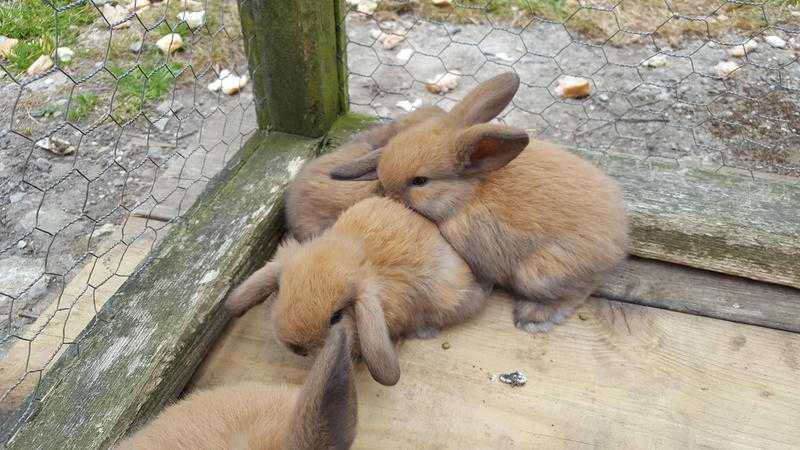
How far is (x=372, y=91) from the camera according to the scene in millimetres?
3074

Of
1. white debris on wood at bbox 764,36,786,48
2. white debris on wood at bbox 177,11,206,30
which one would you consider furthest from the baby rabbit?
white debris on wood at bbox 177,11,206,30

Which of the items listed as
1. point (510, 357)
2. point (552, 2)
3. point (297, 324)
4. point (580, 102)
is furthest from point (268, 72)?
point (552, 2)

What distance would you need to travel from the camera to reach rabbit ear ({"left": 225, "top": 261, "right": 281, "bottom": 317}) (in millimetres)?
1631

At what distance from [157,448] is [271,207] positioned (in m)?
0.83

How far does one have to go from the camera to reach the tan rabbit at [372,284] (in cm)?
150

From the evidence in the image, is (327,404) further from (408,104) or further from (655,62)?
(655,62)

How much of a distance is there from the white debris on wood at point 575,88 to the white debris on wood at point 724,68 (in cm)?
50

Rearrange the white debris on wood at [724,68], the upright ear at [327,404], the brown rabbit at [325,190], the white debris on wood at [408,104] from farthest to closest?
the white debris on wood at [408,104], the white debris on wood at [724,68], the brown rabbit at [325,190], the upright ear at [327,404]

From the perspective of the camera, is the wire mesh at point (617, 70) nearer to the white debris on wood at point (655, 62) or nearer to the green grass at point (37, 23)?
the white debris on wood at point (655, 62)

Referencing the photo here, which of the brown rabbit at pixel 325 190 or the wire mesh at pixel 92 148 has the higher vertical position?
the brown rabbit at pixel 325 190

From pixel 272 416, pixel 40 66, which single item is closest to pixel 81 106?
pixel 40 66

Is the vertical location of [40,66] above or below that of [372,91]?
above

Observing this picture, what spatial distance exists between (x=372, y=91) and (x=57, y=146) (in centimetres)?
126

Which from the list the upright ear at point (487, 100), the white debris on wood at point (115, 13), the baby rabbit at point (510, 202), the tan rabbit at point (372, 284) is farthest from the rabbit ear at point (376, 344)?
the white debris on wood at point (115, 13)
